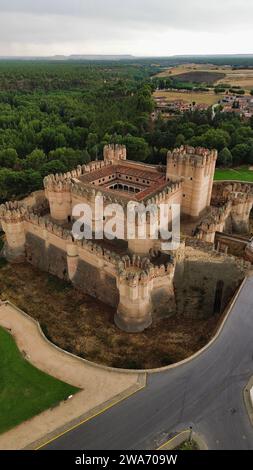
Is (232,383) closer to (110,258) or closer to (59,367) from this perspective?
(59,367)

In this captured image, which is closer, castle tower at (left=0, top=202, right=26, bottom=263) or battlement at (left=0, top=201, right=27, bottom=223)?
battlement at (left=0, top=201, right=27, bottom=223)

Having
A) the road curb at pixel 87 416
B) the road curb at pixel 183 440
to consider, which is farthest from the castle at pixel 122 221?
the road curb at pixel 183 440

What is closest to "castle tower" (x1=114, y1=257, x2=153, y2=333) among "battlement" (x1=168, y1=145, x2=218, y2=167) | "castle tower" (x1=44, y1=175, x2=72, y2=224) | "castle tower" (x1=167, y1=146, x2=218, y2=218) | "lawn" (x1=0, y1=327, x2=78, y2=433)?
"lawn" (x1=0, y1=327, x2=78, y2=433)

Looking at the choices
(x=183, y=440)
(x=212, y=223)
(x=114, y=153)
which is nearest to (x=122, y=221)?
(x=212, y=223)

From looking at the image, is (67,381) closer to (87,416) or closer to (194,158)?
(87,416)

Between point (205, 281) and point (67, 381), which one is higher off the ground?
point (205, 281)

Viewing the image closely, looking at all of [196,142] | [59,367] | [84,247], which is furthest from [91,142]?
[59,367]

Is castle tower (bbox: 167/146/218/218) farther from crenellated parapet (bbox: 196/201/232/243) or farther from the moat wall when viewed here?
the moat wall
